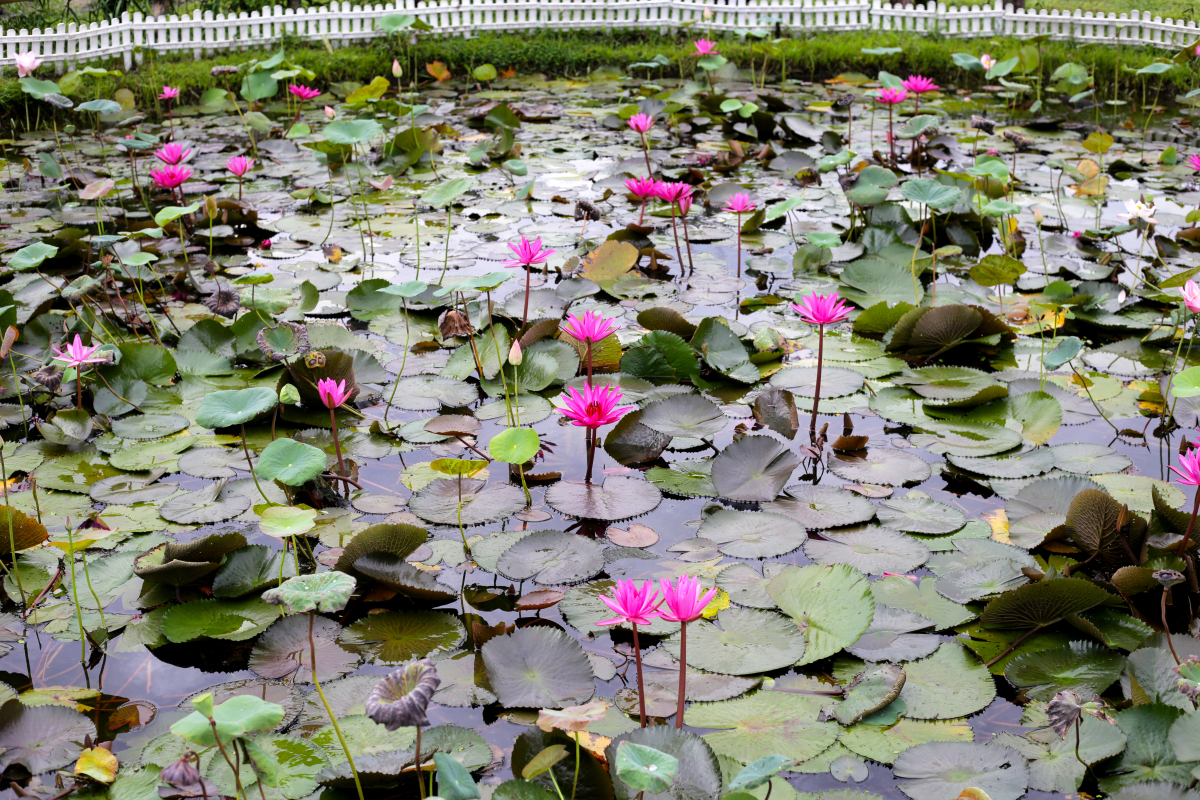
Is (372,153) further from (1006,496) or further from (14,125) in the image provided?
(1006,496)

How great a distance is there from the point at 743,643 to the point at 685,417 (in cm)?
87

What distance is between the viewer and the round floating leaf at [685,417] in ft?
8.27

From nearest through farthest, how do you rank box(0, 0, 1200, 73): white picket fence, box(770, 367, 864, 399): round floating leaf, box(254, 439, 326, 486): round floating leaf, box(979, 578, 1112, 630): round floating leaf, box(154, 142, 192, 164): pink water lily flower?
box(979, 578, 1112, 630): round floating leaf, box(254, 439, 326, 486): round floating leaf, box(770, 367, 864, 399): round floating leaf, box(154, 142, 192, 164): pink water lily flower, box(0, 0, 1200, 73): white picket fence

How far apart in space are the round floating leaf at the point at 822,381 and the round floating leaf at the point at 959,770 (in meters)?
1.36

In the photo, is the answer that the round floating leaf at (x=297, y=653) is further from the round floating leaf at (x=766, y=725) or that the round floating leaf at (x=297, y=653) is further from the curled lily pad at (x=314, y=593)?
the round floating leaf at (x=766, y=725)

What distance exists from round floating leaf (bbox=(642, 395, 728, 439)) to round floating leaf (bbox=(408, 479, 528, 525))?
0.46 m

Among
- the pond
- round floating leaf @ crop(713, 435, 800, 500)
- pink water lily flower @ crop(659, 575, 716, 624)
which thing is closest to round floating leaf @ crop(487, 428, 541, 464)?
the pond

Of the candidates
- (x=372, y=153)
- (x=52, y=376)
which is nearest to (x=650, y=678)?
(x=52, y=376)

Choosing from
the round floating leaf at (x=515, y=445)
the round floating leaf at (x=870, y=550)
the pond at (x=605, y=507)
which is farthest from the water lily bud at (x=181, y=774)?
the round floating leaf at (x=870, y=550)

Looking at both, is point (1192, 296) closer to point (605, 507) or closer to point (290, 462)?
point (605, 507)

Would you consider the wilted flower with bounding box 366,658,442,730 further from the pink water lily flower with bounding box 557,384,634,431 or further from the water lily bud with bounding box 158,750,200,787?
the pink water lily flower with bounding box 557,384,634,431

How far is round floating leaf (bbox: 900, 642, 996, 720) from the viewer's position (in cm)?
162

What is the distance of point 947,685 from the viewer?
1.68m

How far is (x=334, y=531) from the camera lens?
2160mm
